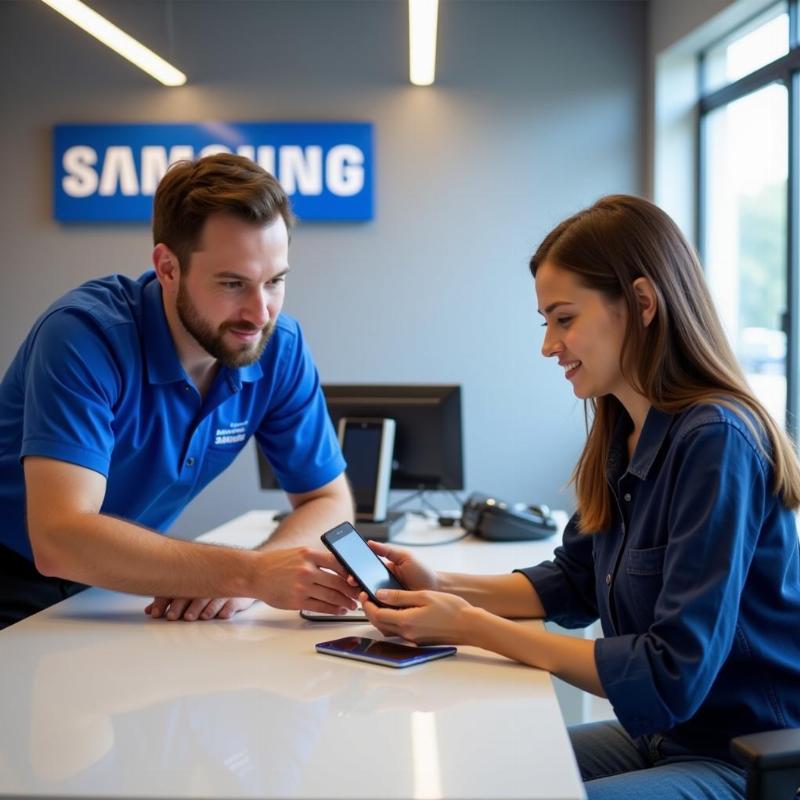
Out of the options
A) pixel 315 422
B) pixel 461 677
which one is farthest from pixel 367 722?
pixel 315 422

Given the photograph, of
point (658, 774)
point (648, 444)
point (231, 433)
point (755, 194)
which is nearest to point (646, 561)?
point (648, 444)

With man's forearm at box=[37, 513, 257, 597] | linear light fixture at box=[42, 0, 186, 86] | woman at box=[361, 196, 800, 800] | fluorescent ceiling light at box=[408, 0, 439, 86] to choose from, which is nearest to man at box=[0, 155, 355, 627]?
man's forearm at box=[37, 513, 257, 597]

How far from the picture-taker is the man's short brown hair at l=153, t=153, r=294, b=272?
6.32 feet

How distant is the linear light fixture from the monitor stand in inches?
85.1

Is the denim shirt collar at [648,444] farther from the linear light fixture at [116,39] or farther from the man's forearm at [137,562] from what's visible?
the linear light fixture at [116,39]

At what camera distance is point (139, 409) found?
6.34 feet

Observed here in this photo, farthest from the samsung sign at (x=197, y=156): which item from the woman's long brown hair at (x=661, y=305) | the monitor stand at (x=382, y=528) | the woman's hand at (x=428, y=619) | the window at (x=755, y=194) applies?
the woman's hand at (x=428, y=619)

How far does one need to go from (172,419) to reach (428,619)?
0.76 meters

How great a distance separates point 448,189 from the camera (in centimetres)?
503

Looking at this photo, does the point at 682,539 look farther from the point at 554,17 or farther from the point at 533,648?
the point at 554,17

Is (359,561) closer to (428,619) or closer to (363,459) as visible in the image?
(428,619)

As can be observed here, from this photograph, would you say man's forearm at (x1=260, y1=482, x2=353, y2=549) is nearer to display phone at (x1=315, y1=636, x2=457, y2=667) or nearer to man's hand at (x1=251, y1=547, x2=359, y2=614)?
man's hand at (x1=251, y1=547, x2=359, y2=614)

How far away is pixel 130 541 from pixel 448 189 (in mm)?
3643

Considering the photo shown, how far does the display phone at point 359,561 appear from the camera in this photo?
161cm
